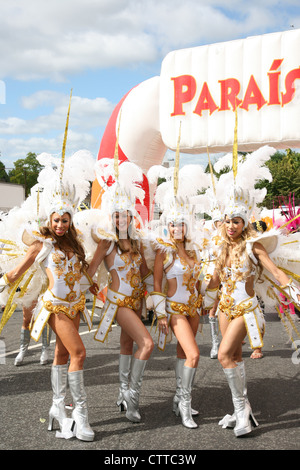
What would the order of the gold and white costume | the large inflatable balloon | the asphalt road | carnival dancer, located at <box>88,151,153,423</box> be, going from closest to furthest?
the asphalt road < carnival dancer, located at <box>88,151,153,423</box> < the gold and white costume < the large inflatable balloon

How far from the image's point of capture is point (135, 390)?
3797 millimetres

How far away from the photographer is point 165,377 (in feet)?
16.8

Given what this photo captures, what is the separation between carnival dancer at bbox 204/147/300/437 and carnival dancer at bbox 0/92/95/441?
3.48 ft

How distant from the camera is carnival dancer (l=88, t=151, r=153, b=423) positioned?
150 inches

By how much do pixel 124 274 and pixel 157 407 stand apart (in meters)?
1.22

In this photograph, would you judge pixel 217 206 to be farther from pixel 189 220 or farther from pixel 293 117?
pixel 293 117

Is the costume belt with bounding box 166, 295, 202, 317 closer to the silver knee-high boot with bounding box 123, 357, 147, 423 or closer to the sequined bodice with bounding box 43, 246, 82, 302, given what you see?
the silver knee-high boot with bounding box 123, 357, 147, 423

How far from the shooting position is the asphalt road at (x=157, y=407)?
3367 millimetres

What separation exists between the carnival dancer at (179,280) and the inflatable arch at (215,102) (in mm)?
3203

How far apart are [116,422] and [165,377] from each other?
1365 millimetres

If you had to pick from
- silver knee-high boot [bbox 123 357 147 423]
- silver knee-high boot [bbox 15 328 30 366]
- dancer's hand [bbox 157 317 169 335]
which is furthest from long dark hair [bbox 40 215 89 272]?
silver knee-high boot [bbox 15 328 30 366]

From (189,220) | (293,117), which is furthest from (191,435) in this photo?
(293,117)

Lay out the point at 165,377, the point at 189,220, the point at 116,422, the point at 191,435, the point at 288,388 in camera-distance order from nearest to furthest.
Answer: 1. the point at 191,435
2. the point at 116,422
3. the point at 189,220
4. the point at 288,388
5. the point at 165,377

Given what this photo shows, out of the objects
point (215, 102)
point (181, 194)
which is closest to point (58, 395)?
point (181, 194)
